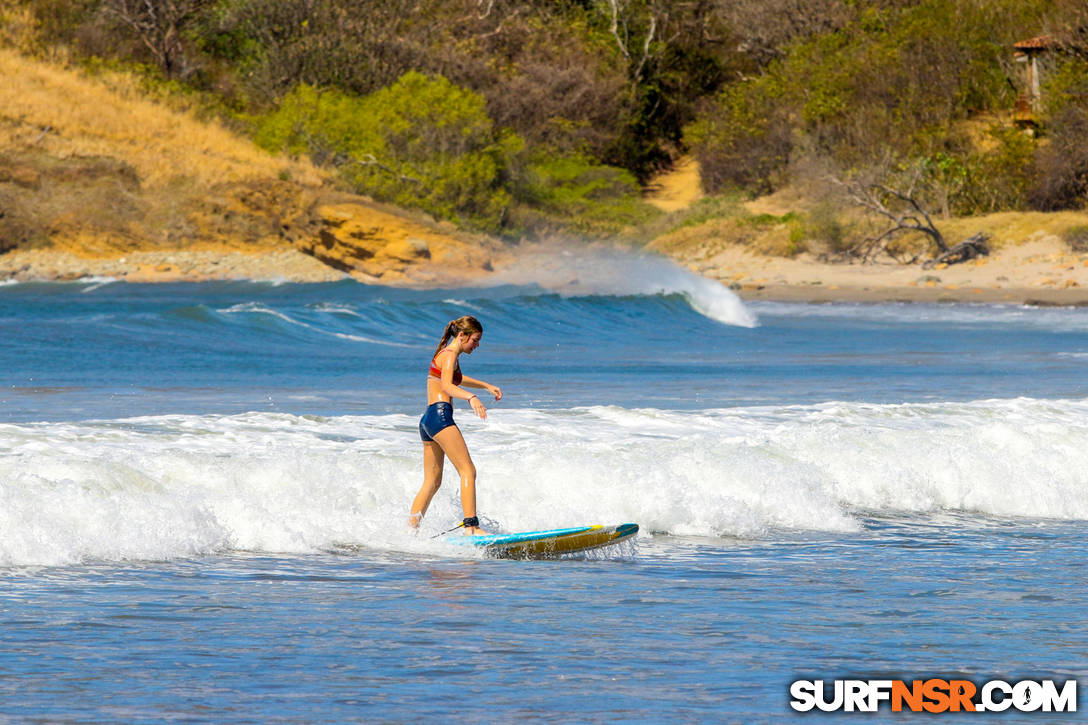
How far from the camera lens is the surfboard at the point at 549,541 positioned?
915cm

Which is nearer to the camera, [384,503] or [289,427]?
[384,503]

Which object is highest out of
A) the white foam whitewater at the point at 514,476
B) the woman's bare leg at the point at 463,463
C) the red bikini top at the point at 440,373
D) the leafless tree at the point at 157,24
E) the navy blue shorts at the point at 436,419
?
the leafless tree at the point at 157,24

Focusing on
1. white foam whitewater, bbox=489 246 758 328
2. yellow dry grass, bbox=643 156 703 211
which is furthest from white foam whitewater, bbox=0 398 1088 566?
yellow dry grass, bbox=643 156 703 211

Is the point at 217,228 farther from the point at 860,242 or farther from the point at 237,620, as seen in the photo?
the point at 237,620

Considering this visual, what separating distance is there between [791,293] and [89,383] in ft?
82.9

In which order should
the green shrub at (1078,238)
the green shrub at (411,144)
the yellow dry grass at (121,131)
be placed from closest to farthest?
the green shrub at (1078,238) < the yellow dry grass at (121,131) < the green shrub at (411,144)

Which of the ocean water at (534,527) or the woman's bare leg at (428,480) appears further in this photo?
the woman's bare leg at (428,480)

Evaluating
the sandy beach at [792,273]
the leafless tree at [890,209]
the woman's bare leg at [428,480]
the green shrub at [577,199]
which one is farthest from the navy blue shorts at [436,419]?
the green shrub at [577,199]

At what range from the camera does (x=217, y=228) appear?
42281 mm

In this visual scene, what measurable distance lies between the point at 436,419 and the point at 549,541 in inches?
42.4

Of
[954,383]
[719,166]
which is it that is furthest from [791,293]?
[954,383]

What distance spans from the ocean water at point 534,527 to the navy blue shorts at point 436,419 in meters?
0.70

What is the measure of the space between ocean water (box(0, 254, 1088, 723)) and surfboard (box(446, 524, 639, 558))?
0.12m

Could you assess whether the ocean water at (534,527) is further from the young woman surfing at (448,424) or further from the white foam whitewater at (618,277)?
the white foam whitewater at (618,277)
